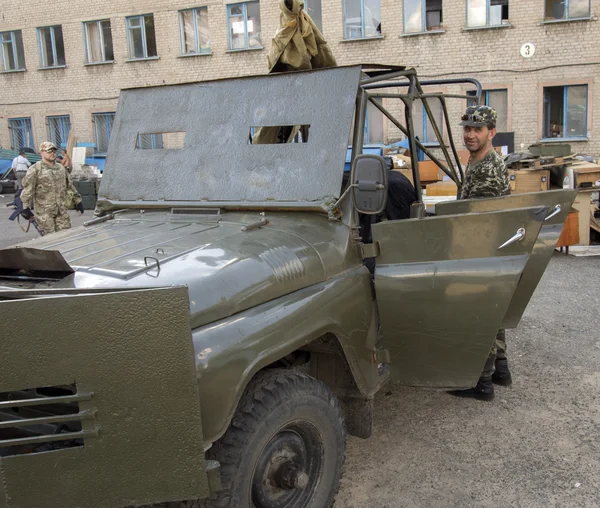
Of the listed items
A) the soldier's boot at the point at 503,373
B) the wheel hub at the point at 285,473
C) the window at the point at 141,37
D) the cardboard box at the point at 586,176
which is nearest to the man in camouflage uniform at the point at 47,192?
the soldier's boot at the point at 503,373

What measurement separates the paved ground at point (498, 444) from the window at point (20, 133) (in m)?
23.9

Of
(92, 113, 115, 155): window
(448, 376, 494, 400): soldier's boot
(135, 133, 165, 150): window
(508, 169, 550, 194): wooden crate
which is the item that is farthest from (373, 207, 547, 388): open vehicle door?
(92, 113, 115, 155): window

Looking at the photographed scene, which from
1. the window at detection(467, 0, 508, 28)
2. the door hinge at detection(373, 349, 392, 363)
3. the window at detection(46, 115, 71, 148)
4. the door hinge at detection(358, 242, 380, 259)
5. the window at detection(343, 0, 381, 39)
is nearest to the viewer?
the door hinge at detection(358, 242, 380, 259)

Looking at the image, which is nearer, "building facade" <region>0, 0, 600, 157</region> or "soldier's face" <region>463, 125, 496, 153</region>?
"soldier's face" <region>463, 125, 496, 153</region>

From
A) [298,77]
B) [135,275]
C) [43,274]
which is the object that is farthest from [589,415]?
[43,274]

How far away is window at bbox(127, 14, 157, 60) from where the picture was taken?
2197 centimetres

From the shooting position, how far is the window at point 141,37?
Result: 22.0 meters

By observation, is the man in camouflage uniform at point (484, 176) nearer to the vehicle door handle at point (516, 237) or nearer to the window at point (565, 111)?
the vehicle door handle at point (516, 237)

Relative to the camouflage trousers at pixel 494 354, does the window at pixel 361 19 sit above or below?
above

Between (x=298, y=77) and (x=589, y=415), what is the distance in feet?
→ 9.14

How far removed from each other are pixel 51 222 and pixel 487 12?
1448cm

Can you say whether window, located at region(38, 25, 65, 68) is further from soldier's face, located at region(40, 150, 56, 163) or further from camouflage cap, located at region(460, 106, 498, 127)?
camouflage cap, located at region(460, 106, 498, 127)

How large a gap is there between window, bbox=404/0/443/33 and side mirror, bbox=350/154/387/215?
1721 cm

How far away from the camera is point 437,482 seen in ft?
10.6
